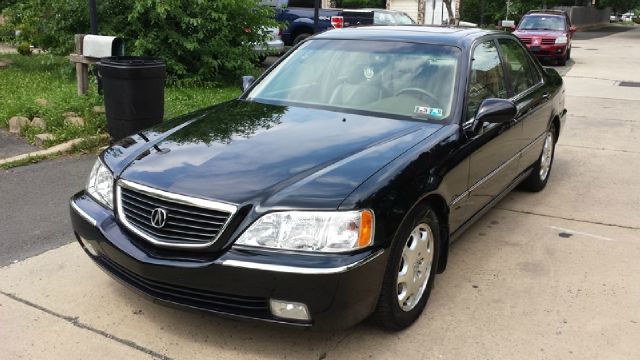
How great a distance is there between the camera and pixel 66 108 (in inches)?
301

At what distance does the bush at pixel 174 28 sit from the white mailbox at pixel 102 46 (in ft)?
5.19

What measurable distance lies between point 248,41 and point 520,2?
117ft

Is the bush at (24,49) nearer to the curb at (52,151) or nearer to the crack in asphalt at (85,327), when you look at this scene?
the curb at (52,151)

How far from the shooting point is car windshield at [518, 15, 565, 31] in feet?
63.4

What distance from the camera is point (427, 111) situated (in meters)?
3.93

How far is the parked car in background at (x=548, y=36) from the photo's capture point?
58.9ft

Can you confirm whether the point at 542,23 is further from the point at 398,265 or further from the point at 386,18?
the point at 398,265

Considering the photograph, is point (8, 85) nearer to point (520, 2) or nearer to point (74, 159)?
point (74, 159)

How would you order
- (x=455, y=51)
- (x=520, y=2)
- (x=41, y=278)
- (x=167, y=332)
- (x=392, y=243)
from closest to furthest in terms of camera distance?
(x=392, y=243) → (x=167, y=332) → (x=41, y=278) → (x=455, y=51) → (x=520, y=2)

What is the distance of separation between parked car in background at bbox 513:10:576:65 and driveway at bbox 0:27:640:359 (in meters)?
13.7

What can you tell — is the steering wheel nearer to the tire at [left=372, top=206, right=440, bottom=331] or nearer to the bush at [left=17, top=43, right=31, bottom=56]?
the tire at [left=372, top=206, right=440, bottom=331]

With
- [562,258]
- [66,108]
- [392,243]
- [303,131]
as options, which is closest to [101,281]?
[303,131]

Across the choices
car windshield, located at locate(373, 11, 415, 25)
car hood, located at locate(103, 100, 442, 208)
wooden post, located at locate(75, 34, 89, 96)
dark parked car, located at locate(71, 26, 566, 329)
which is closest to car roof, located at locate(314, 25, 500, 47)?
dark parked car, located at locate(71, 26, 566, 329)

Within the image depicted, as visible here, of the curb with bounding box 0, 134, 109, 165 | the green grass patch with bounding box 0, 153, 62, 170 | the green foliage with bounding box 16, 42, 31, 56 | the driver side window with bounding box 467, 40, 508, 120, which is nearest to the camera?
the driver side window with bounding box 467, 40, 508, 120
